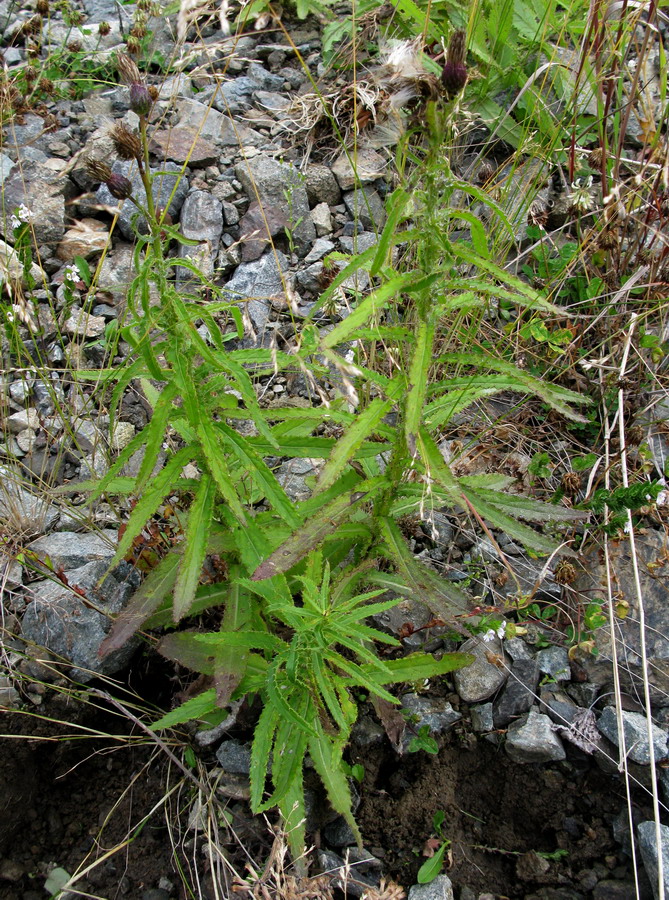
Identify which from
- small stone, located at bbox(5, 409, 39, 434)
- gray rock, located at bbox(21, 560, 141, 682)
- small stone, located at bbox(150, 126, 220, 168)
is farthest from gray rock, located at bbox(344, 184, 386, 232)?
gray rock, located at bbox(21, 560, 141, 682)

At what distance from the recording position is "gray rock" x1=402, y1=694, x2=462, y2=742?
7.83 ft

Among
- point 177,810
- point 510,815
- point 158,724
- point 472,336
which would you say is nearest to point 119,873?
point 177,810

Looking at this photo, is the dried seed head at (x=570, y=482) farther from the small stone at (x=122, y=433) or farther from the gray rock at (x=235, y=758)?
the small stone at (x=122, y=433)

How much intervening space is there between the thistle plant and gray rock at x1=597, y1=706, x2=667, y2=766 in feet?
1.82

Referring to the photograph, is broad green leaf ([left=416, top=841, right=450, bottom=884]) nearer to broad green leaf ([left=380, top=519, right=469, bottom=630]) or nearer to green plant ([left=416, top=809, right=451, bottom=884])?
green plant ([left=416, top=809, right=451, bottom=884])

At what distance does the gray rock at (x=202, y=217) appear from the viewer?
3523 mm

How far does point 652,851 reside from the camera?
79.3 inches

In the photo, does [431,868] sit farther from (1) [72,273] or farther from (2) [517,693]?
(1) [72,273]

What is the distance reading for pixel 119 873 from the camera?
2.26 metres

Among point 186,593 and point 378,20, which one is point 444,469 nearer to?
point 186,593

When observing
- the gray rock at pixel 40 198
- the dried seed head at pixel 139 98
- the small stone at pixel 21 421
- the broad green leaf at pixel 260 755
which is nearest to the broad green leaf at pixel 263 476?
the broad green leaf at pixel 260 755

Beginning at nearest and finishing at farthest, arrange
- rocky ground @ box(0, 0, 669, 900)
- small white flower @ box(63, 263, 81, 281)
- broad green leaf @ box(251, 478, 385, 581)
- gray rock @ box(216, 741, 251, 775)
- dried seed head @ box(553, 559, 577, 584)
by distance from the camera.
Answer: broad green leaf @ box(251, 478, 385, 581)
rocky ground @ box(0, 0, 669, 900)
gray rock @ box(216, 741, 251, 775)
dried seed head @ box(553, 559, 577, 584)
small white flower @ box(63, 263, 81, 281)

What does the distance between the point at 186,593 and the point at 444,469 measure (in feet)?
2.55

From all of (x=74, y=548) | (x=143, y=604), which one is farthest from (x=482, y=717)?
(x=74, y=548)
